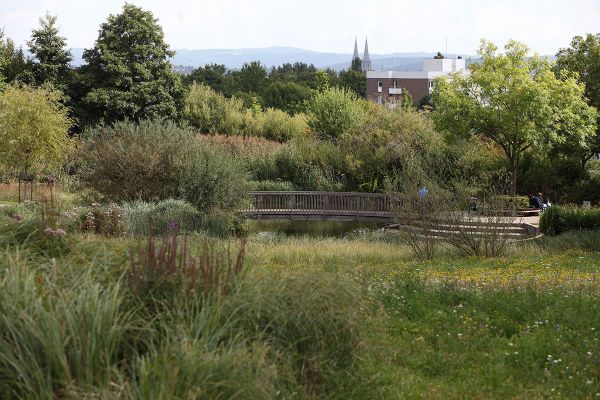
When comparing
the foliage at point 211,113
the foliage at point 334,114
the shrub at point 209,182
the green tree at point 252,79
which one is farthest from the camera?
the green tree at point 252,79

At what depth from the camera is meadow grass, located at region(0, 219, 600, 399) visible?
5262 mm

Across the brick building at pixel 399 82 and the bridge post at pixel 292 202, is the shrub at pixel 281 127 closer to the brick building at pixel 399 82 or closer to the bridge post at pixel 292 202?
the bridge post at pixel 292 202

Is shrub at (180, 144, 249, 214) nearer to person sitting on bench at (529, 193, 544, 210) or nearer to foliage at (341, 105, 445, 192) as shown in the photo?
foliage at (341, 105, 445, 192)

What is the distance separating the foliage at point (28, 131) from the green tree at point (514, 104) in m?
14.6

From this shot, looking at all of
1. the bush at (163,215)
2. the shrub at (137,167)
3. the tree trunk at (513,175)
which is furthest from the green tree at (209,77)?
the bush at (163,215)

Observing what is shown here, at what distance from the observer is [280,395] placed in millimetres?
5871

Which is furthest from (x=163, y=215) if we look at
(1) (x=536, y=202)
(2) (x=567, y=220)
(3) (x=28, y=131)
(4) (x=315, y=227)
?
(1) (x=536, y=202)

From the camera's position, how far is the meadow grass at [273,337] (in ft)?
17.3

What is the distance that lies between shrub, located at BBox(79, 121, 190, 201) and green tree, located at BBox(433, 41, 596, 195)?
37.3 feet

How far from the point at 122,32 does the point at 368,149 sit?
22.4m

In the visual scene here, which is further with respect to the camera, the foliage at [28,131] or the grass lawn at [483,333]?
the foliage at [28,131]

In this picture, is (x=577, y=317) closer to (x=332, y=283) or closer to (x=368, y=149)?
(x=332, y=283)

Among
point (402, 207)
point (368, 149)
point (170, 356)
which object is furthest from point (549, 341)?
point (368, 149)

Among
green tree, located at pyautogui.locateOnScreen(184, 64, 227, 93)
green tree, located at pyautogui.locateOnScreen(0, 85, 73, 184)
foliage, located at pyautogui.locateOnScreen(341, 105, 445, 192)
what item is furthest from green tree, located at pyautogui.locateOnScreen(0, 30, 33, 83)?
green tree, located at pyautogui.locateOnScreen(184, 64, 227, 93)
